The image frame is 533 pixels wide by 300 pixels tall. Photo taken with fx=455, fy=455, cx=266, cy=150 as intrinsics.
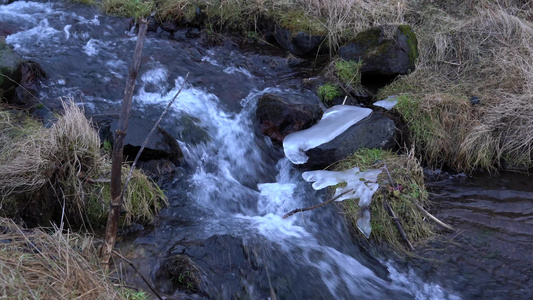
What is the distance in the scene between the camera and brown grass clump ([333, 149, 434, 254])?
3971 millimetres

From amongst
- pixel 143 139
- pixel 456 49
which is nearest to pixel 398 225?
pixel 143 139

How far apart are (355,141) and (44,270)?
327cm

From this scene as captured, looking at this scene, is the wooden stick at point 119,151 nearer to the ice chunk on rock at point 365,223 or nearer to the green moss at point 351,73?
the ice chunk on rock at point 365,223

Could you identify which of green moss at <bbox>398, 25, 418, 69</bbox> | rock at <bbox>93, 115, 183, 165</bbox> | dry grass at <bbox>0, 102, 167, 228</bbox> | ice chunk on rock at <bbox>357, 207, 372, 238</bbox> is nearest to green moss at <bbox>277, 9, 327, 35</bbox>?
green moss at <bbox>398, 25, 418, 69</bbox>

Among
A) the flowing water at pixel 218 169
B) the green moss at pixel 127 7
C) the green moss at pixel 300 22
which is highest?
the green moss at pixel 300 22

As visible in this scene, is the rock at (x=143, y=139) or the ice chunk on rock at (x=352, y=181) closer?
the ice chunk on rock at (x=352, y=181)

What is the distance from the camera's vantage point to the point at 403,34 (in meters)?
5.92

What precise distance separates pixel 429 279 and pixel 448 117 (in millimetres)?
2235

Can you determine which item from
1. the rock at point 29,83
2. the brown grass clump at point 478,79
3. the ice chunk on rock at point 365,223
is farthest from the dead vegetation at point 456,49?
the rock at point 29,83

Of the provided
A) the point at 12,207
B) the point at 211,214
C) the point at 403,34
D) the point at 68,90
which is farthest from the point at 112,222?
the point at 403,34

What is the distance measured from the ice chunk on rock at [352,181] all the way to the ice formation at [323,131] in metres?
0.30

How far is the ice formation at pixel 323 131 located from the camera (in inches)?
185

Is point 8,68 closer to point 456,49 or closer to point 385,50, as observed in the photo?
point 385,50

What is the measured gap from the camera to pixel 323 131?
488 cm
